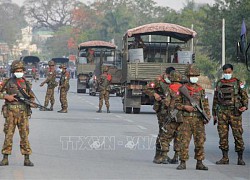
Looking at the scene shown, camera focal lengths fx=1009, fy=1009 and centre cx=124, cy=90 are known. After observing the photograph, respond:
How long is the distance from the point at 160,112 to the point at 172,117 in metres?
0.88

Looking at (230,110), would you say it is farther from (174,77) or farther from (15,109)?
(15,109)

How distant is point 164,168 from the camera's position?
1616cm

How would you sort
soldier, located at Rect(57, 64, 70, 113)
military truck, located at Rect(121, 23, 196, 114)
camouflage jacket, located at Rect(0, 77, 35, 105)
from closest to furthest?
camouflage jacket, located at Rect(0, 77, 35, 105) → military truck, located at Rect(121, 23, 196, 114) → soldier, located at Rect(57, 64, 70, 113)

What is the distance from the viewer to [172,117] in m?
16.1

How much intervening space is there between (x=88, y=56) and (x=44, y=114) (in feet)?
83.0

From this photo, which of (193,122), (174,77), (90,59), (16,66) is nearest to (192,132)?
(193,122)

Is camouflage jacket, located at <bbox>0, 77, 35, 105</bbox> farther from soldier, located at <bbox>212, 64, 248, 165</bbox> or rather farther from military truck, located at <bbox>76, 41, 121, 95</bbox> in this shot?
military truck, located at <bbox>76, 41, 121, 95</bbox>

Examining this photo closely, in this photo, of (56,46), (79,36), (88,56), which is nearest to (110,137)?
(88,56)

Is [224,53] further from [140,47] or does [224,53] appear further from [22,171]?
[22,171]

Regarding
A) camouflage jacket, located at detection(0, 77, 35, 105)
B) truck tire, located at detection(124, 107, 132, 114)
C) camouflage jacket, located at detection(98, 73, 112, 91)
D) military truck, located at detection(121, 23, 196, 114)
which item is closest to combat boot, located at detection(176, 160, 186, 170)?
camouflage jacket, located at detection(0, 77, 35, 105)

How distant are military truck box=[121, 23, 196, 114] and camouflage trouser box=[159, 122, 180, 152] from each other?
1552cm

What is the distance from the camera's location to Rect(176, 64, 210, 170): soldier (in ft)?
51.7

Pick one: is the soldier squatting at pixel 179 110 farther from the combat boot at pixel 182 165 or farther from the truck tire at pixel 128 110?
the truck tire at pixel 128 110

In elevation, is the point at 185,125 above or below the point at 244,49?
below
